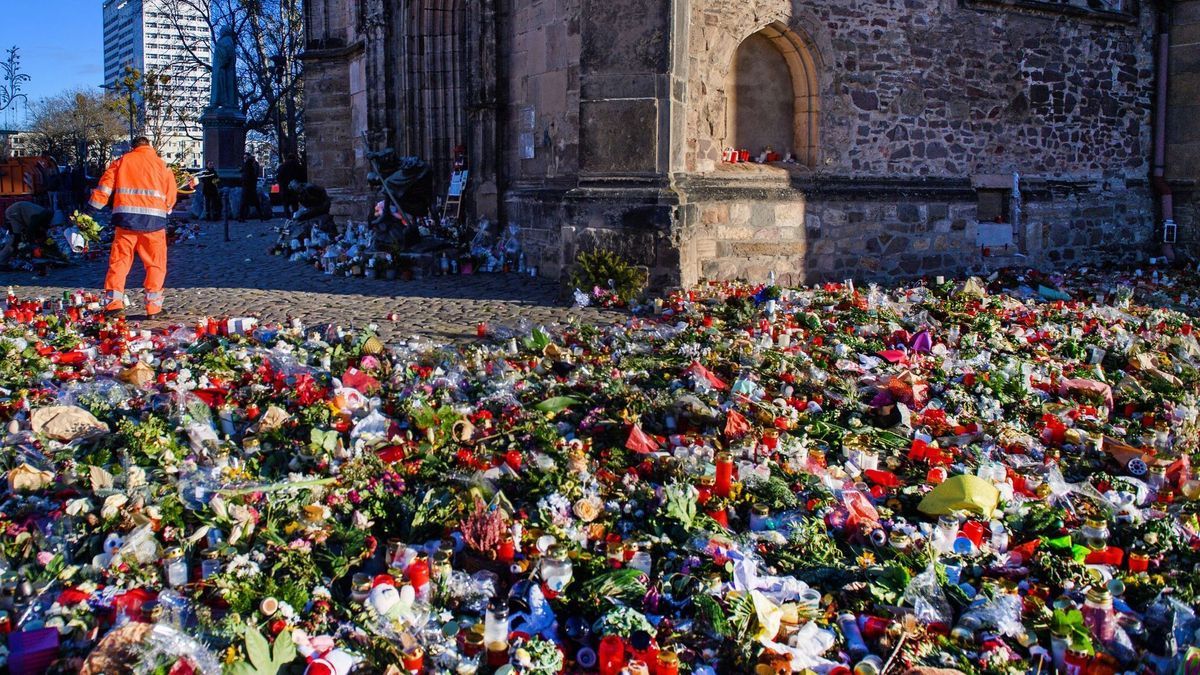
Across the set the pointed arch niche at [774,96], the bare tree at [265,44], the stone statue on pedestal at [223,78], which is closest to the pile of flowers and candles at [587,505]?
the pointed arch niche at [774,96]

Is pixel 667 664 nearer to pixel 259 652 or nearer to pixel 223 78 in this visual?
pixel 259 652

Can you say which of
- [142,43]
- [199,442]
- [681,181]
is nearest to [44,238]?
[681,181]

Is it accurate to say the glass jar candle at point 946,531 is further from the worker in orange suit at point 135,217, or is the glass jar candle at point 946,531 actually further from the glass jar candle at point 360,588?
the worker in orange suit at point 135,217

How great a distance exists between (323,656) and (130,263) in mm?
6121

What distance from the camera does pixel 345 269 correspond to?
12.0m

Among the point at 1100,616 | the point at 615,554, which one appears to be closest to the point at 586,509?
the point at 615,554

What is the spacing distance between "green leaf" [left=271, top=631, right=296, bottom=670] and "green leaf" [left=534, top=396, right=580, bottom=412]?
99.8 inches

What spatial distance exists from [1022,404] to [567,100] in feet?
21.2

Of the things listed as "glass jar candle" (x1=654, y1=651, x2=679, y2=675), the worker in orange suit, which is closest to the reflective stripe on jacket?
the worker in orange suit

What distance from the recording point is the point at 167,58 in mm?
53531

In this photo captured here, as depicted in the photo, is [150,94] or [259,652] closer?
[259,652]

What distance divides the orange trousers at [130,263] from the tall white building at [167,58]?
22.8 m

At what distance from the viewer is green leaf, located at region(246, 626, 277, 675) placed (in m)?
3.55

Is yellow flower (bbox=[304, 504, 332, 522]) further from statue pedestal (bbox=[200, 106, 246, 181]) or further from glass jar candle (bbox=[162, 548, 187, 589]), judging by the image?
statue pedestal (bbox=[200, 106, 246, 181])
